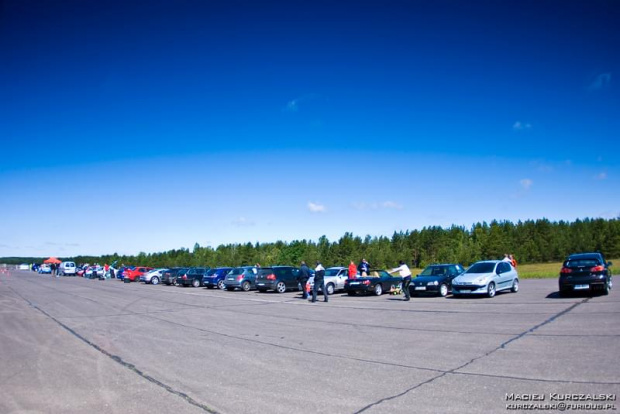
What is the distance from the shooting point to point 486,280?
18828mm

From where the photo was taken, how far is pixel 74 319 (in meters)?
14.2

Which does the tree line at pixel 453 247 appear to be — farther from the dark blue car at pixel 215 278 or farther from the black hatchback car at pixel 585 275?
the black hatchback car at pixel 585 275

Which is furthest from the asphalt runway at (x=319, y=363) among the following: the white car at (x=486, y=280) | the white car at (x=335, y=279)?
the white car at (x=335, y=279)

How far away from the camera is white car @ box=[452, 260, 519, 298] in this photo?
1881cm

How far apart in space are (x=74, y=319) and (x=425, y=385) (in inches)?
486

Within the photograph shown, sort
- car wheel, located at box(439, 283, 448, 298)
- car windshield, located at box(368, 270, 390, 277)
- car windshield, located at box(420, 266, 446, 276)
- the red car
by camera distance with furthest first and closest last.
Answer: the red car
car windshield, located at box(368, 270, 390, 277)
car windshield, located at box(420, 266, 446, 276)
car wheel, located at box(439, 283, 448, 298)

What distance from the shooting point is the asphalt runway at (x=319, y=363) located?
5492 mm

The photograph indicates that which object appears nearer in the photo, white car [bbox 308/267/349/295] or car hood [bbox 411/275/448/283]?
car hood [bbox 411/275/448/283]

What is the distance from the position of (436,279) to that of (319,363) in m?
14.5

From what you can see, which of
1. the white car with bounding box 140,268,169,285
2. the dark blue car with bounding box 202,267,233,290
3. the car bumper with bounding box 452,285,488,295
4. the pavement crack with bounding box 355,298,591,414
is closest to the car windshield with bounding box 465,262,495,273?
the car bumper with bounding box 452,285,488,295

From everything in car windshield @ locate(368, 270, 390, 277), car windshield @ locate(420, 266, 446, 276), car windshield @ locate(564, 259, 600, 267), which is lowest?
car windshield @ locate(368, 270, 390, 277)

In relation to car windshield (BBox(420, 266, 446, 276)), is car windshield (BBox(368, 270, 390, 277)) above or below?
below

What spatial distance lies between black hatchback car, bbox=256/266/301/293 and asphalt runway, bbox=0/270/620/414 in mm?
13684

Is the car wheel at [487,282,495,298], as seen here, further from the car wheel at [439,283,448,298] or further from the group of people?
the group of people
